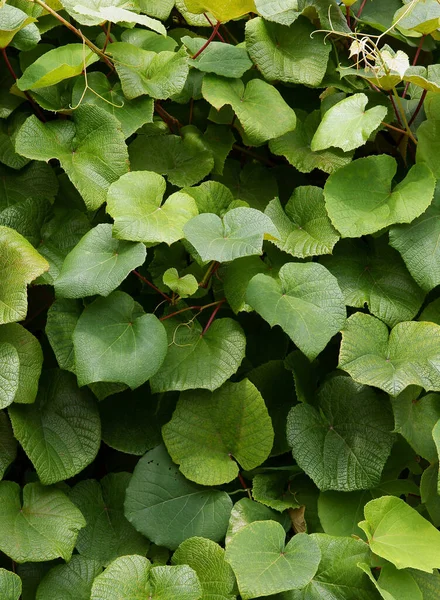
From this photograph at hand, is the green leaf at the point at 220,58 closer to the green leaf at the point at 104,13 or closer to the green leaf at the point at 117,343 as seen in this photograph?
the green leaf at the point at 104,13

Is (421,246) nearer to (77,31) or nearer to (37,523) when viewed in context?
(77,31)

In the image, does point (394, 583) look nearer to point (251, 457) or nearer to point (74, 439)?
point (251, 457)

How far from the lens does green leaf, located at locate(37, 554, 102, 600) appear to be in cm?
134

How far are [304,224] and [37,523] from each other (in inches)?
31.7

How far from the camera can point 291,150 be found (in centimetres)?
154

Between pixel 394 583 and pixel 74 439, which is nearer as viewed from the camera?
pixel 394 583

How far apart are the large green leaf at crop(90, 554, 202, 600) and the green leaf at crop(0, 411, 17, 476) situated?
0.30 m

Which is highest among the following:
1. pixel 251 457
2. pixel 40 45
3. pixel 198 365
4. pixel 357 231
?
pixel 40 45

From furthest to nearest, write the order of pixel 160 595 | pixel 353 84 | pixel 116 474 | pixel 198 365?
1. pixel 353 84
2. pixel 116 474
3. pixel 198 365
4. pixel 160 595

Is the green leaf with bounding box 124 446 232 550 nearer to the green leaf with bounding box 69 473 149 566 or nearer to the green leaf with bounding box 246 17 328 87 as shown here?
the green leaf with bounding box 69 473 149 566

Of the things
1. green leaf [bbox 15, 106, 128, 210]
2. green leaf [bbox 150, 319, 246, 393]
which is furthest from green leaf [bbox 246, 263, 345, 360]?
green leaf [bbox 15, 106, 128, 210]

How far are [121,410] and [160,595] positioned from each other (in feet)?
1.29

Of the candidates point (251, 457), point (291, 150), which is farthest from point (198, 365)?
point (291, 150)

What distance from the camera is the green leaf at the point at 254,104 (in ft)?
4.82
